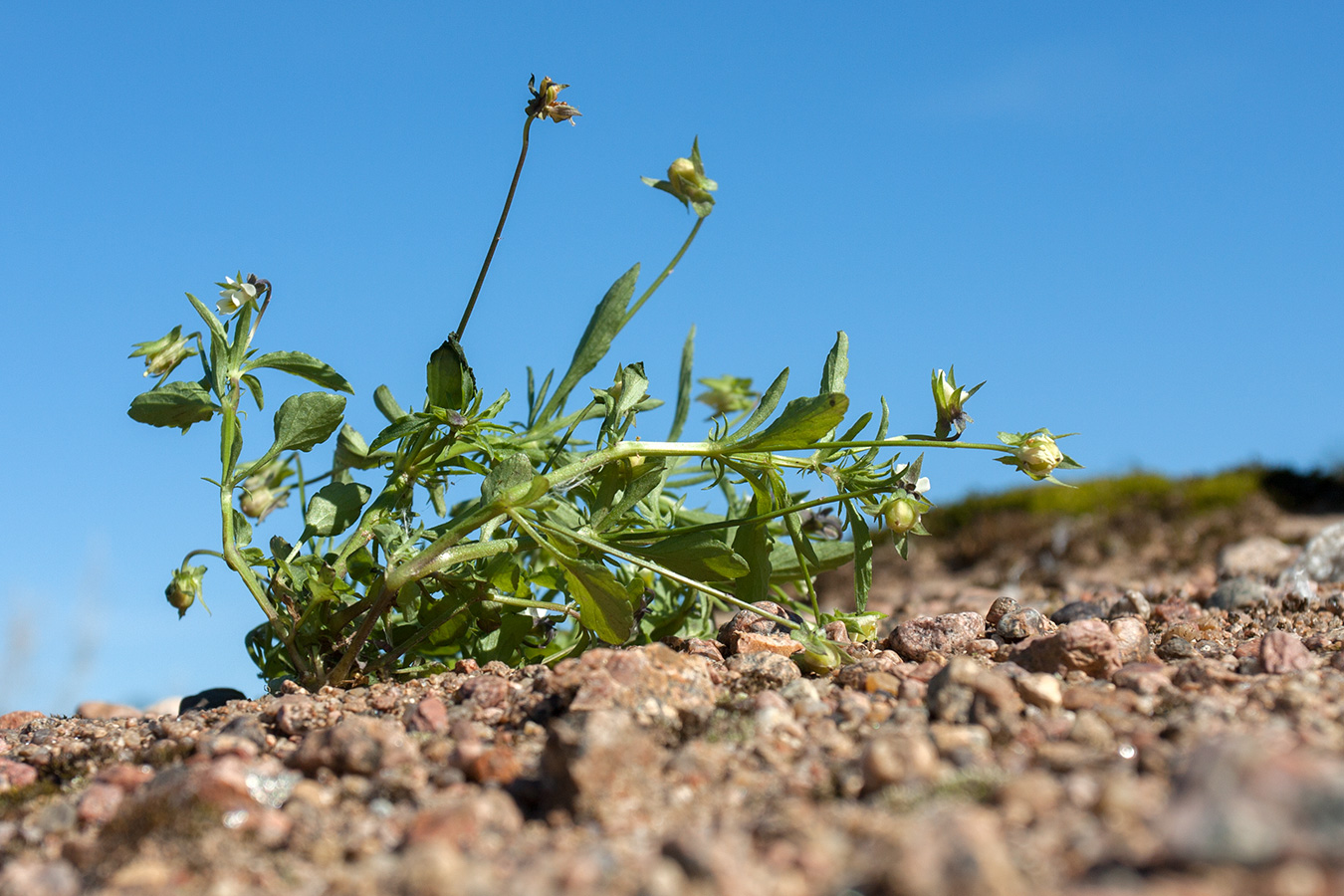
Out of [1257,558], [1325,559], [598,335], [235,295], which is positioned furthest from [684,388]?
[1257,558]

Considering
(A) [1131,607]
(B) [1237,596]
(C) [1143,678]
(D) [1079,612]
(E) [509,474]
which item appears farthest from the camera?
(B) [1237,596]

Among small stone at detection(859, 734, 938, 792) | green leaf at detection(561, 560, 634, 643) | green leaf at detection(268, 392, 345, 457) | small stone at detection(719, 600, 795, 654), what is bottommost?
small stone at detection(859, 734, 938, 792)

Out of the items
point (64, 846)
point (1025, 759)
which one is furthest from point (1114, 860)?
point (64, 846)

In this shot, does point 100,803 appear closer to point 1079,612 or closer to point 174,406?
point 174,406

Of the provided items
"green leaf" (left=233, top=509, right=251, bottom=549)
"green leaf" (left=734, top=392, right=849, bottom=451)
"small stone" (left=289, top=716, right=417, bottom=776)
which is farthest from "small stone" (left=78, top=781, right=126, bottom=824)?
"green leaf" (left=734, top=392, right=849, bottom=451)

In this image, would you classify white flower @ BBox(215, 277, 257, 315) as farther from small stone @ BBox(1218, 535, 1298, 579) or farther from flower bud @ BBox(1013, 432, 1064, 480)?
small stone @ BBox(1218, 535, 1298, 579)

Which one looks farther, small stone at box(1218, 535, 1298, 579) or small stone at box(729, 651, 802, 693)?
small stone at box(1218, 535, 1298, 579)

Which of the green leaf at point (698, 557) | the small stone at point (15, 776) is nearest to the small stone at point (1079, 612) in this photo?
the green leaf at point (698, 557)
